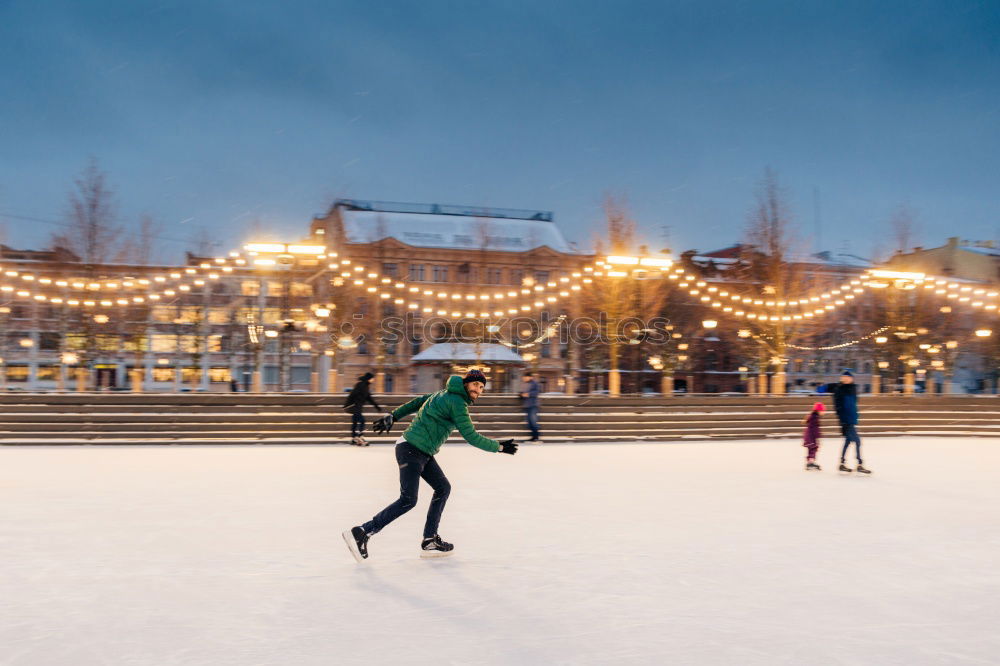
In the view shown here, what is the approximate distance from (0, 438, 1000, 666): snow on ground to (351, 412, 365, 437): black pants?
5.28 metres

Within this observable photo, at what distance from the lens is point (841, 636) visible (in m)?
4.52

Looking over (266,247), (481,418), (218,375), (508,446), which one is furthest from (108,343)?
(218,375)

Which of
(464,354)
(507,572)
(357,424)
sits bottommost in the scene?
(507,572)

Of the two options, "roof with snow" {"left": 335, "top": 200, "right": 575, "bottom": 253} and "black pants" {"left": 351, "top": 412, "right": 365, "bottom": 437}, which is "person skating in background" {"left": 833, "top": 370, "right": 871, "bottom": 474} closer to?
"black pants" {"left": 351, "top": 412, "right": 365, "bottom": 437}

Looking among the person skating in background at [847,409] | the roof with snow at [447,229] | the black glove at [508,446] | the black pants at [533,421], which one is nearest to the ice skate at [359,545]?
the black glove at [508,446]

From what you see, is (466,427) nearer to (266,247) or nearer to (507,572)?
(507,572)

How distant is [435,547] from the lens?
257 inches

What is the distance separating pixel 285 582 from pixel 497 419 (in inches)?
536

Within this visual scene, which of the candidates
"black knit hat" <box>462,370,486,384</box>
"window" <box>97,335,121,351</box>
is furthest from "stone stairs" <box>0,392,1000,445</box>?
"black knit hat" <box>462,370,486,384</box>

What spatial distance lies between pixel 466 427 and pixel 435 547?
3.79ft

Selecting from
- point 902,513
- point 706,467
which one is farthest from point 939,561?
point 706,467

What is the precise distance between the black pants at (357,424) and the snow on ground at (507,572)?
5.28 m

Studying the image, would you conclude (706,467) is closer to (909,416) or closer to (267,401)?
(267,401)

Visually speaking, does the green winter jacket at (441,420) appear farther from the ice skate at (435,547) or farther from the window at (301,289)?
the window at (301,289)
